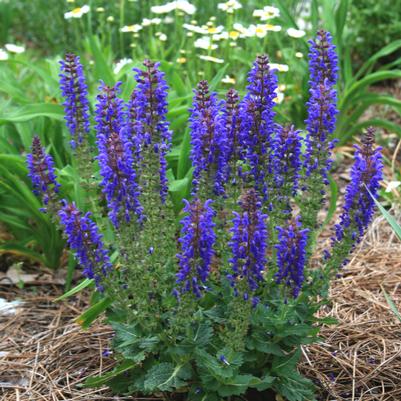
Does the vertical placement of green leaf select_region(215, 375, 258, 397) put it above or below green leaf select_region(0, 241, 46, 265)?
above

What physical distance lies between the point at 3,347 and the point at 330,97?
6.67 feet

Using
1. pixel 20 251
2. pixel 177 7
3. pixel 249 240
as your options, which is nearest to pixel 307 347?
pixel 249 240

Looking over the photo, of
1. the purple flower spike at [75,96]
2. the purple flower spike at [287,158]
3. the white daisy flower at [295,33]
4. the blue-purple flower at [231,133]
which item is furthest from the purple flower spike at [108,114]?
the white daisy flower at [295,33]

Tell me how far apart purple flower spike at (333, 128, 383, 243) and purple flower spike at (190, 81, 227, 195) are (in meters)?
0.47

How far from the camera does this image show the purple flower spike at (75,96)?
2664 mm

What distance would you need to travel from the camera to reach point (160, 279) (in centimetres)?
258

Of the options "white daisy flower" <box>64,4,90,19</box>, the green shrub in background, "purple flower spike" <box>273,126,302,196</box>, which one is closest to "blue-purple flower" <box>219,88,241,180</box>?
"purple flower spike" <box>273,126,302,196</box>

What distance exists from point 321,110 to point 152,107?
2.01 feet

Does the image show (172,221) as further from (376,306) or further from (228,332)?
(376,306)

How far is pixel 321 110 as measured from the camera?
2.49 metres

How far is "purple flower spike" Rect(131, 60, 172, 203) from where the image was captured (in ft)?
8.11

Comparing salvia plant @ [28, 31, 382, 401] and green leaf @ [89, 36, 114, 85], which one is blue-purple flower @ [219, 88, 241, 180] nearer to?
salvia plant @ [28, 31, 382, 401]

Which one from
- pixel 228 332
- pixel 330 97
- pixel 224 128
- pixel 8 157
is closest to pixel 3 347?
pixel 8 157

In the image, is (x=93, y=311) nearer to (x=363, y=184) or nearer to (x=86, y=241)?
(x=86, y=241)
